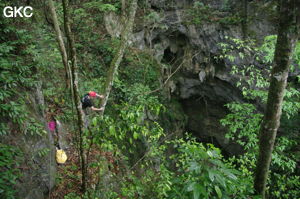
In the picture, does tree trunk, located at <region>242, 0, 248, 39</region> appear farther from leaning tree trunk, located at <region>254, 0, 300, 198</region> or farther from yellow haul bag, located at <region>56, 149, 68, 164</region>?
yellow haul bag, located at <region>56, 149, 68, 164</region>

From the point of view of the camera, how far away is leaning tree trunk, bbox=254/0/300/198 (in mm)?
2131

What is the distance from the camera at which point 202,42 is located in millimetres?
11016

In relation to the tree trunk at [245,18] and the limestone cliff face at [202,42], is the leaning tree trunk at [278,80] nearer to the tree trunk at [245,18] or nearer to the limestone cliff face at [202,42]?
the limestone cliff face at [202,42]

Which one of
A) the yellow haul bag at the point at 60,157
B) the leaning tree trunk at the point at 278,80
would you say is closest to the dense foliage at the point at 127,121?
Result: the yellow haul bag at the point at 60,157

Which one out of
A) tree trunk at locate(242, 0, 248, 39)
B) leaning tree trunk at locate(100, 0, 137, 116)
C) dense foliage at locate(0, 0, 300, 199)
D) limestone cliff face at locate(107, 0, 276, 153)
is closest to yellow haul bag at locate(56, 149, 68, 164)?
dense foliage at locate(0, 0, 300, 199)

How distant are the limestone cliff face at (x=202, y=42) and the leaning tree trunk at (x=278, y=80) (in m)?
→ 7.83

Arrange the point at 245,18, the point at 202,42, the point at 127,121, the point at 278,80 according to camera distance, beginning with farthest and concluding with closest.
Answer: the point at 202,42 → the point at 245,18 → the point at 278,80 → the point at 127,121

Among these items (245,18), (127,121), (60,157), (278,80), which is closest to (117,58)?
(60,157)

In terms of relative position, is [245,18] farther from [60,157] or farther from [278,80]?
[60,157]

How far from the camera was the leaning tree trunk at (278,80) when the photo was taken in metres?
2.13

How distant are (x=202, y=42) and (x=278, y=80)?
30.4 ft

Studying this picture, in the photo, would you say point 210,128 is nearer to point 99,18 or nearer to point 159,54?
point 159,54

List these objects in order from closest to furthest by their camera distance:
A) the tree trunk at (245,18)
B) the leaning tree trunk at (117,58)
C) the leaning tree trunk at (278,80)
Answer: the leaning tree trunk at (278,80), the leaning tree trunk at (117,58), the tree trunk at (245,18)

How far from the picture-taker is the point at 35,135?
11.6ft
